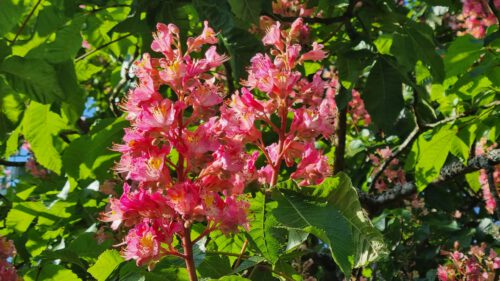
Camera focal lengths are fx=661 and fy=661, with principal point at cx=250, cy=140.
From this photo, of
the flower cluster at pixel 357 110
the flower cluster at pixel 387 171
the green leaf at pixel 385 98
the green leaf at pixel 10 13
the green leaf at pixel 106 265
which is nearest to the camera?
the green leaf at pixel 106 265

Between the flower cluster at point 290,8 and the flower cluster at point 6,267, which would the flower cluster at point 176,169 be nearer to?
the flower cluster at point 6,267

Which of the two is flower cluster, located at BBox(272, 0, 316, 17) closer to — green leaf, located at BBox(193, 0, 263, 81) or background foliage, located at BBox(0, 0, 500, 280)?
background foliage, located at BBox(0, 0, 500, 280)

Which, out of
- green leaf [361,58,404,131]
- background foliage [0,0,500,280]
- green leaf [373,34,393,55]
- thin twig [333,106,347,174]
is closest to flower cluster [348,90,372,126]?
background foliage [0,0,500,280]

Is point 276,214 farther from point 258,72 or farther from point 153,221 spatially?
point 258,72

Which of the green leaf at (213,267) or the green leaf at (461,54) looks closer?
the green leaf at (213,267)

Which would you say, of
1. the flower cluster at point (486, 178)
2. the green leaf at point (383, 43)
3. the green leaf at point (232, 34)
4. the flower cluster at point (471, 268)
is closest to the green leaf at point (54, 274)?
the green leaf at point (232, 34)

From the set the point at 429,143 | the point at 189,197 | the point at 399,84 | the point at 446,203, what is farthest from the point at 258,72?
the point at 446,203

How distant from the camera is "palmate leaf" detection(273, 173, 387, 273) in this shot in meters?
1.03

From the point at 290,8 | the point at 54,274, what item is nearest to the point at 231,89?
the point at 290,8

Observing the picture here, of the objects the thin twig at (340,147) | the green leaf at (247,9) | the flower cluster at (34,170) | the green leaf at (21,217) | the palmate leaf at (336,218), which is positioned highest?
the green leaf at (247,9)

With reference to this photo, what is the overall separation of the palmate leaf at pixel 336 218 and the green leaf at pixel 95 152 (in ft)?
3.35

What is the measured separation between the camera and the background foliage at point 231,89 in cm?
115

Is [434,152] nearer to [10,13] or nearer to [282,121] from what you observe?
[282,121]

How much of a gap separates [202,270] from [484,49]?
139cm
